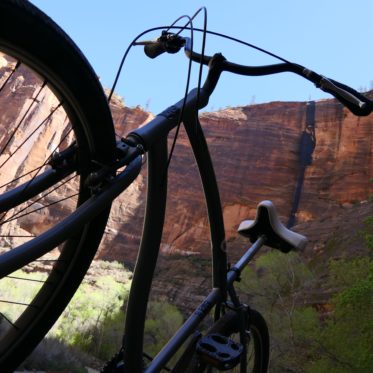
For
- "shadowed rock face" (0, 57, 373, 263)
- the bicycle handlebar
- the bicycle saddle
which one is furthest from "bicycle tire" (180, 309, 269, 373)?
"shadowed rock face" (0, 57, 373, 263)

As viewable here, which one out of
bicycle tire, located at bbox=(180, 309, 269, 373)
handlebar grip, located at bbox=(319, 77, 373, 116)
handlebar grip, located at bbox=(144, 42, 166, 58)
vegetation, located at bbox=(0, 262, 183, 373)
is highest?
handlebar grip, located at bbox=(319, 77, 373, 116)

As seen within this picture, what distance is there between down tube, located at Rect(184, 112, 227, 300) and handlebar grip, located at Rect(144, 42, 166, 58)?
263 mm

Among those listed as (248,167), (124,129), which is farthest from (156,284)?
(124,129)

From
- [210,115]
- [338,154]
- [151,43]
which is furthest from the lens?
[210,115]

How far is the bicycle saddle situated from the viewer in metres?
1.82

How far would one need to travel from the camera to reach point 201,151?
55.0 inches

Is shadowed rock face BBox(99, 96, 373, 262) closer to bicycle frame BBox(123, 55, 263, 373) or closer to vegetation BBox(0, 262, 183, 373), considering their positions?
vegetation BBox(0, 262, 183, 373)

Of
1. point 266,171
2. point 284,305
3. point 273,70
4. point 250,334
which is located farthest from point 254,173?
point 273,70

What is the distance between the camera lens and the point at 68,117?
96 cm

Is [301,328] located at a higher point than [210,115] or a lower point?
lower

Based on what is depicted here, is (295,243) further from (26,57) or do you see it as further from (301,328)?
(301,328)

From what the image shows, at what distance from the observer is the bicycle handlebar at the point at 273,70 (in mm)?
1165

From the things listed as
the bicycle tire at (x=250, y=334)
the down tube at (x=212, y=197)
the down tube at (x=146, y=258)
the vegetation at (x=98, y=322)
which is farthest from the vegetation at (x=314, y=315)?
the down tube at (x=146, y=258)

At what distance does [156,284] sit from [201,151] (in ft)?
73.0
